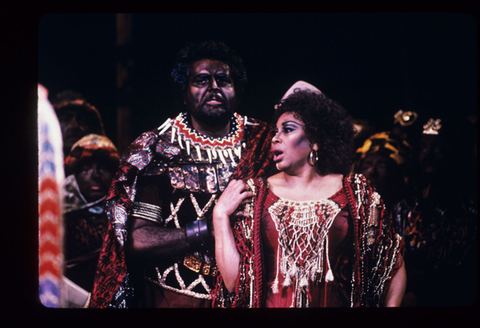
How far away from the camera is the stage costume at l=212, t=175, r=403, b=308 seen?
192 cm

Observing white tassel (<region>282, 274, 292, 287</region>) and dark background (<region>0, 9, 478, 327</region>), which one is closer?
white tassel (<region>282, 274, 292, 287</region>)

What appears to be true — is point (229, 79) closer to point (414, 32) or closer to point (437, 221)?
point (414, 32)

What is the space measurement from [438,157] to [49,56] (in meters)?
1.99

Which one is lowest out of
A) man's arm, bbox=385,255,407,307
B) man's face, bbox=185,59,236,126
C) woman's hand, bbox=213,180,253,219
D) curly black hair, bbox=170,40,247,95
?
man's arm, bbox=385,255,407,307

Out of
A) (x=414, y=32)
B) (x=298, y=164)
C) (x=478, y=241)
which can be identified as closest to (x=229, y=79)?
(x=298, y=164)

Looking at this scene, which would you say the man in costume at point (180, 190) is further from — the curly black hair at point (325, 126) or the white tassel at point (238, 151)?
the curly black hair at point (325, 126)

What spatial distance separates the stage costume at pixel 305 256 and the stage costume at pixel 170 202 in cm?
16

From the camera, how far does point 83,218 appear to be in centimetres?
202

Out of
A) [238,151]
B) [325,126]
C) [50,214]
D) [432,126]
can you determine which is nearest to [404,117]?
[432,126]

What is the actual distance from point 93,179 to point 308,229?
107 cm

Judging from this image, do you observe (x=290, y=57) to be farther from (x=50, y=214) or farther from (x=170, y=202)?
A: (x=50, y=214)

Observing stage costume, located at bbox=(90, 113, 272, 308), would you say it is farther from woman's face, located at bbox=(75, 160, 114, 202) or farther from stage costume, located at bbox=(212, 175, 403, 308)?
stage costume, located at bbox=(212, 175, 403, 308)

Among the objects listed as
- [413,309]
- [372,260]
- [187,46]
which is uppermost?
[187,46]

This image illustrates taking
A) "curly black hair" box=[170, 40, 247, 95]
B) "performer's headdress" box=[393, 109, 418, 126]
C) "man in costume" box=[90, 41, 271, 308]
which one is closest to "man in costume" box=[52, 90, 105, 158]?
"man in costume" box=[90, 41, 271, 308]
